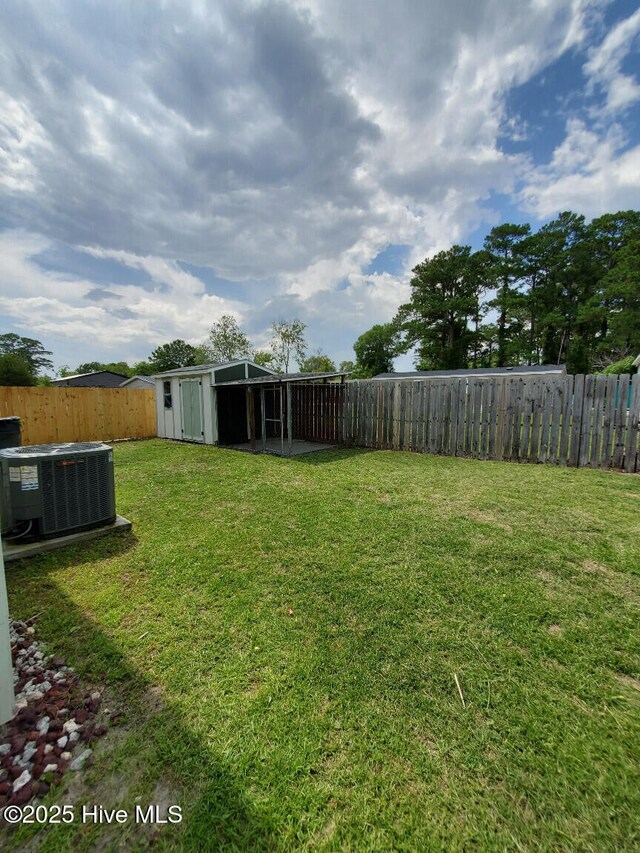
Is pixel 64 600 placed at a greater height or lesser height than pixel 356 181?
lesser

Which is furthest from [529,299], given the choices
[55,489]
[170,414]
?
[55,489]

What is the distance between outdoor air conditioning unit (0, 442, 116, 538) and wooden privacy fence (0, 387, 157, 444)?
8.58m

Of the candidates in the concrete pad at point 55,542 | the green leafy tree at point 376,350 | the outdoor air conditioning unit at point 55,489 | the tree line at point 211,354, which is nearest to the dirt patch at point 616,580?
the concrete pad at point 55,542

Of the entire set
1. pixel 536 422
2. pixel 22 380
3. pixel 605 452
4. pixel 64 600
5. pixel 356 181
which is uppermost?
pixel 356 181

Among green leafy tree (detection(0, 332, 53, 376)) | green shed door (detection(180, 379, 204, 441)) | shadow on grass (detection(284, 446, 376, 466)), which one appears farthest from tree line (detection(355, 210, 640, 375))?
green leafy tree (detection(0, 332, 53, 376))

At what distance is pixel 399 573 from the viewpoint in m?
2.70

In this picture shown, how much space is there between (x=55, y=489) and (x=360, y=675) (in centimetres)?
324

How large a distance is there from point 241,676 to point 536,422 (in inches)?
262

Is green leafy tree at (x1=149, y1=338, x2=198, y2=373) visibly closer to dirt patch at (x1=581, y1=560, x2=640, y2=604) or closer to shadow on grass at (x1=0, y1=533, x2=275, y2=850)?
shadow on grass at (x1=0, y1=533, x2=275, y2=850)

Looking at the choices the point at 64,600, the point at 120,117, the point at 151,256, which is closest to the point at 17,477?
the point at 64,600

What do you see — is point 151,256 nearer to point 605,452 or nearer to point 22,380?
point 22,380

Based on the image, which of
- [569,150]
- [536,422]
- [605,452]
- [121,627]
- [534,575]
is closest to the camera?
[121,627]

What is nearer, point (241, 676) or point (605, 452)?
point (241, 676)

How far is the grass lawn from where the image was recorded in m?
1.14
